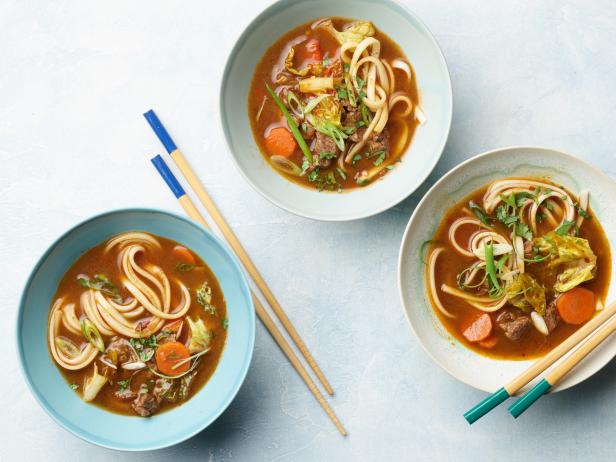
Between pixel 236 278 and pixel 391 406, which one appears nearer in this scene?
pixel 236 278

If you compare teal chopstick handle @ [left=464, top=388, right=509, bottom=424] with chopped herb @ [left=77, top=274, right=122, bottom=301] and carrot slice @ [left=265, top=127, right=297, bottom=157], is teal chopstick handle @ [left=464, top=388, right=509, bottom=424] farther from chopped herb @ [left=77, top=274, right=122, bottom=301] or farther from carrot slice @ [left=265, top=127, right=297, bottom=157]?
chopped herb @ [left=77, top=274, right=122, bottom=301]

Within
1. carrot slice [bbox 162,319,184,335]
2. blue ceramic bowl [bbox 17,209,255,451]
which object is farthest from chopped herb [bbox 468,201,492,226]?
carrot slice [bbox 162,319,184,335]

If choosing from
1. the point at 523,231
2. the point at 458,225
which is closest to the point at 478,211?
the point at 458,225

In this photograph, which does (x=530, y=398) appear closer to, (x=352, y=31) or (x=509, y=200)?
(x=509, y=200)

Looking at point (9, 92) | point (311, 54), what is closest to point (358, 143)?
point (311, 54)

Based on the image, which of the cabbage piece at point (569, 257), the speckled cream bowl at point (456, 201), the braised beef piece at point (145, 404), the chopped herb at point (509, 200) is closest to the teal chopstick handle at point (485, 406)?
the speckled cream bowl at point (456, 201)

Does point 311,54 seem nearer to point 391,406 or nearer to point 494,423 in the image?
point 391,406
